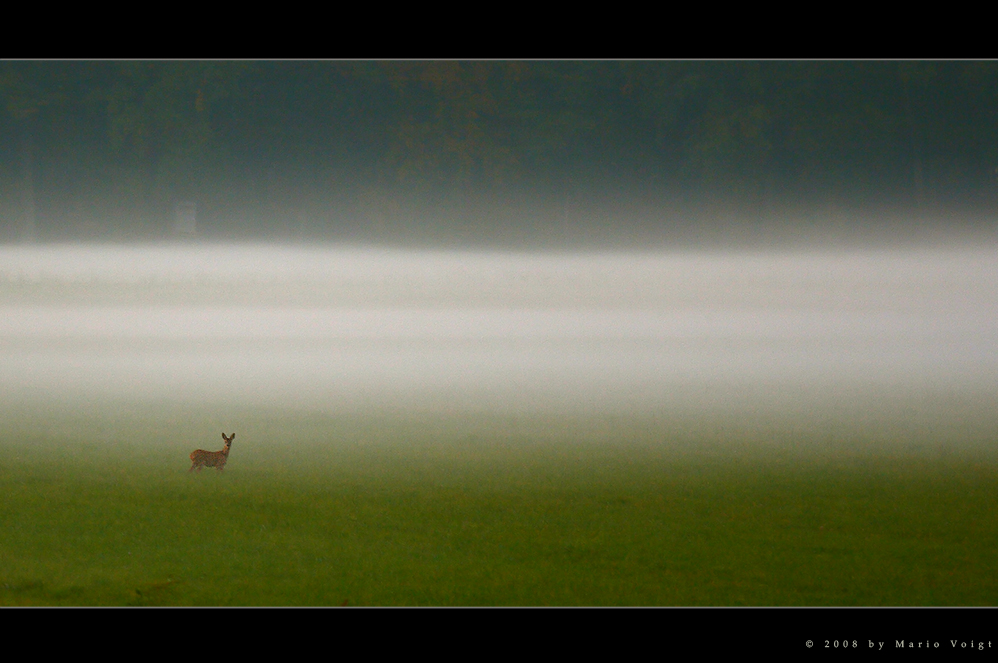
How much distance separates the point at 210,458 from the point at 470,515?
1922 millimetres

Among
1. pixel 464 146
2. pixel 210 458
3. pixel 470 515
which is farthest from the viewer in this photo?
pixel 464 146

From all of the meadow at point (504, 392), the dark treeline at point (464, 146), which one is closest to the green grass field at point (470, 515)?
the meadow at point (504, 392)

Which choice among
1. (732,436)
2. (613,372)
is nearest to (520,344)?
(613,372)

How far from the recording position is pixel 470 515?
6270 millimetres

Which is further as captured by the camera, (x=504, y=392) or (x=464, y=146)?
(x=504, y=392)

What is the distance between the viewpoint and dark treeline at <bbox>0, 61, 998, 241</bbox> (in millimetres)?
6336

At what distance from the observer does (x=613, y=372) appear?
22.3ft

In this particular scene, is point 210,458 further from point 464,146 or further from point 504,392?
point 464,146

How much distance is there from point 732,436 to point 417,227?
282 centimetres

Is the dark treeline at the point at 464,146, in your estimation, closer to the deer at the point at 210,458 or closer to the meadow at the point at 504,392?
the meadow at the point at 504,392

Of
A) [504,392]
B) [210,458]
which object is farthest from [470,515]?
[210,458]

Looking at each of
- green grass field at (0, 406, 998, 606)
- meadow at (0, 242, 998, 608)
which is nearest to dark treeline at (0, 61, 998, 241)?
meadow at (0, 242, 998, 608)

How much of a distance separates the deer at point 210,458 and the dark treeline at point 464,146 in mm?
1603
